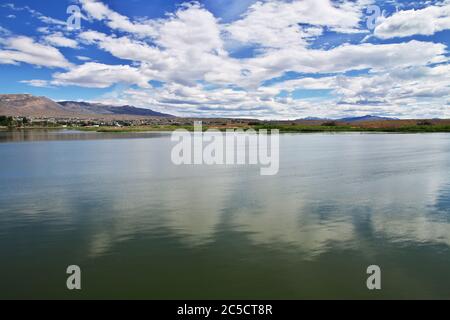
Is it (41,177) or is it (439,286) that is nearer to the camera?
(439,286)

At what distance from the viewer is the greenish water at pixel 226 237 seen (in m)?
13.5

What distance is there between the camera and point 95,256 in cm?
1614

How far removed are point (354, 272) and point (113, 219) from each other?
42.8 feet

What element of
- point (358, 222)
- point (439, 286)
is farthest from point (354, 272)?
point (358, 222)

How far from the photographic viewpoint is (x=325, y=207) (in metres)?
24.8

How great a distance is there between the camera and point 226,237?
61.1ft

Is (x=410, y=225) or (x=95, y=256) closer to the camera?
(x=95, y=256)

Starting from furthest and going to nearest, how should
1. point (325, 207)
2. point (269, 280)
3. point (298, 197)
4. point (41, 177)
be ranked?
1. point (41, 177)
2. point (298, 197)
3. point (325, 207)
4. point (269, 280)

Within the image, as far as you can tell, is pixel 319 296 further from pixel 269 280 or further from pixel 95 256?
pixel 95 256

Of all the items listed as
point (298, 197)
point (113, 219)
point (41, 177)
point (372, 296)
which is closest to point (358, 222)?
point (298, 197)

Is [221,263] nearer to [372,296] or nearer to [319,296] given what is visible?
[319,296]

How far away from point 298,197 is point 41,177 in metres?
24.6

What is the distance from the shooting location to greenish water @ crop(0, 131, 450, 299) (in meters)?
13.5
